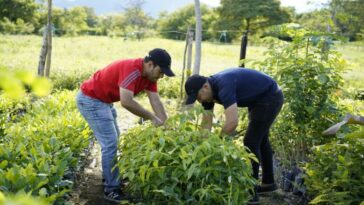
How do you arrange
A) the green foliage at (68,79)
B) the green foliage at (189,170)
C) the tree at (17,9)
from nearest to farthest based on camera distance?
the green foliage at (189,170)
the green foliage at (68,79)
the tree at (17,9)

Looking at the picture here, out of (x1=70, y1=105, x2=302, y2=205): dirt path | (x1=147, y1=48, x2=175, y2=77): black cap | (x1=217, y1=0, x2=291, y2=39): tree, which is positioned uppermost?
(x1=217, y1=0, x2=291, y2=39): tree

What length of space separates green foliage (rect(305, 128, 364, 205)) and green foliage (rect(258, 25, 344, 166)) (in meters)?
0.79

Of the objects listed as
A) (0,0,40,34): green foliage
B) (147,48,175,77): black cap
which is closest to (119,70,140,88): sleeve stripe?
(147,48,175,77): black cap

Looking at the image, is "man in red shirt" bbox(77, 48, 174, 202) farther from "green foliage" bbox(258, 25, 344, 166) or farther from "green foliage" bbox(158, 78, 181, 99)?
"green foliage" bbox(158, 78, 181, 99)

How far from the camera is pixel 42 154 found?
3.13 metres

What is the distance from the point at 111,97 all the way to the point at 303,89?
6.67 ft

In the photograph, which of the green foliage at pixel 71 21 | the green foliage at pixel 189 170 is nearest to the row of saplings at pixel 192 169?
the green foliage at pixel 189 170

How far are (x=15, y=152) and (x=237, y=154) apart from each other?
5.56 feet

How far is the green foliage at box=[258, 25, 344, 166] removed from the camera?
440cm

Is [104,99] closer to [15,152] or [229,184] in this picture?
[15,152]

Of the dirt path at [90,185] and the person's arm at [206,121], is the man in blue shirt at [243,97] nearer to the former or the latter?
the person's arm at [206,121]

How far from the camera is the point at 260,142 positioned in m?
4.13

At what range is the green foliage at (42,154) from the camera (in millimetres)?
2562

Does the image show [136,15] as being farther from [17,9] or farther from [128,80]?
[128,80]
